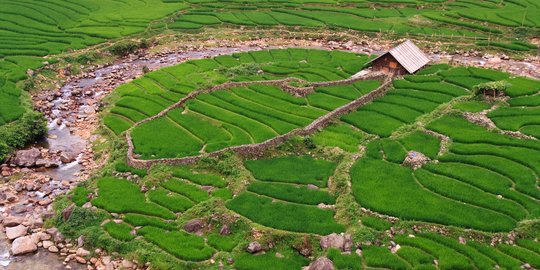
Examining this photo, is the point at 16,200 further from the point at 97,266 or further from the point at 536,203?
the point at 536,203

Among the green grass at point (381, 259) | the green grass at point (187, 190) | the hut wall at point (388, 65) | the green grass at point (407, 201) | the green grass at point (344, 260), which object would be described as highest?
the hut wall at point (388, 65)

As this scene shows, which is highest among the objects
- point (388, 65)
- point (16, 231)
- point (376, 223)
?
point (388, 65)

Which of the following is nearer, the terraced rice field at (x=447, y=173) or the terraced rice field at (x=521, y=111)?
the terraced rice field at (x=447, y=173)

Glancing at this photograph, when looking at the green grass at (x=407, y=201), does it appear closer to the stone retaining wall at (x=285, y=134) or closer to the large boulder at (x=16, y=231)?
the stone retaining wall at (x=285, y=134)

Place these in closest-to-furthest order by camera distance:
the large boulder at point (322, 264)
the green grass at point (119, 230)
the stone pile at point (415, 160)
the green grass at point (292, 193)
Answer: the large boulder at point (322, 264) → the green grass at point (119, 230) → the green grass at point (292, 193) → the stone pile at point (415, 160)

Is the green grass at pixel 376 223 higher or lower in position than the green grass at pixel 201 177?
higher

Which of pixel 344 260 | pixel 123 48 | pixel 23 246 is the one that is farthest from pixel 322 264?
pixel 123 48

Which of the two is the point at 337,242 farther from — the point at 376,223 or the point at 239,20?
the point at 239,20

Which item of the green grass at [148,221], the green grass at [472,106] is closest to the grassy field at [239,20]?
the green grass at [472,106]
